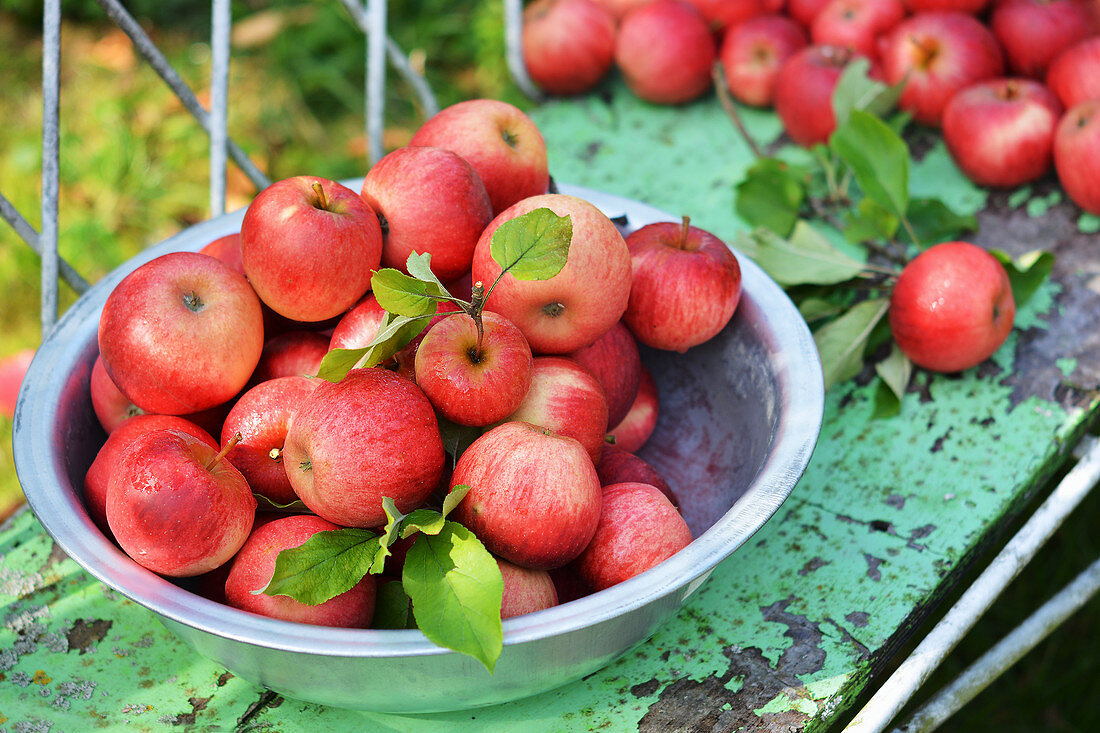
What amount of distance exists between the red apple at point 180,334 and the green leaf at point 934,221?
106cm

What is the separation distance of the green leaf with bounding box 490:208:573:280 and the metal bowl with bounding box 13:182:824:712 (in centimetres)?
27

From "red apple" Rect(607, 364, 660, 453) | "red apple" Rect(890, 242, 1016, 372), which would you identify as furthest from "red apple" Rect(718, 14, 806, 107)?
"red apple" Rect(607, 364, 660, 453)

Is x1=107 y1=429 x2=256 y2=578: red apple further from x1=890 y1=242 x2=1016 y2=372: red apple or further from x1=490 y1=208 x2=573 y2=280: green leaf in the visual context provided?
x1=890 y1=242 x2=1016 y2=372: red apple

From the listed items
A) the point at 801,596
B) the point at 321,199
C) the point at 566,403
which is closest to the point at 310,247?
the point at 321,199

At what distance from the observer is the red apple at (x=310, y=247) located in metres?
0.86

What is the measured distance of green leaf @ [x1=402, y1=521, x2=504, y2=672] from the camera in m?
0.66

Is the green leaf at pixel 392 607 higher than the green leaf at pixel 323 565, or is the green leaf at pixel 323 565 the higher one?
the green leaf at pixel 323 565

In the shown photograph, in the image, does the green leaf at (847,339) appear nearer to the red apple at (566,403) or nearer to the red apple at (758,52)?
the red apple at (566,403)

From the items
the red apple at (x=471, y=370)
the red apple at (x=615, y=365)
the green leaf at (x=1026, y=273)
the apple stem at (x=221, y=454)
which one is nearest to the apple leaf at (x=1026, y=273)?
the green leaf at (x=1026, y=273)

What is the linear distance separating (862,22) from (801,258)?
0.67 metres

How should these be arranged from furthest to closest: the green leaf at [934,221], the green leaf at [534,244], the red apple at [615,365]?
the green leaf at [934,221] < the red apple at [615,365] < the green leaf at [534,244]

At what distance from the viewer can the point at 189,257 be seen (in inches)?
35.6

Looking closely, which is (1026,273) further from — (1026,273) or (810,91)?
(810,91)

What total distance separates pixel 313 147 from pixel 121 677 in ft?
6.43
